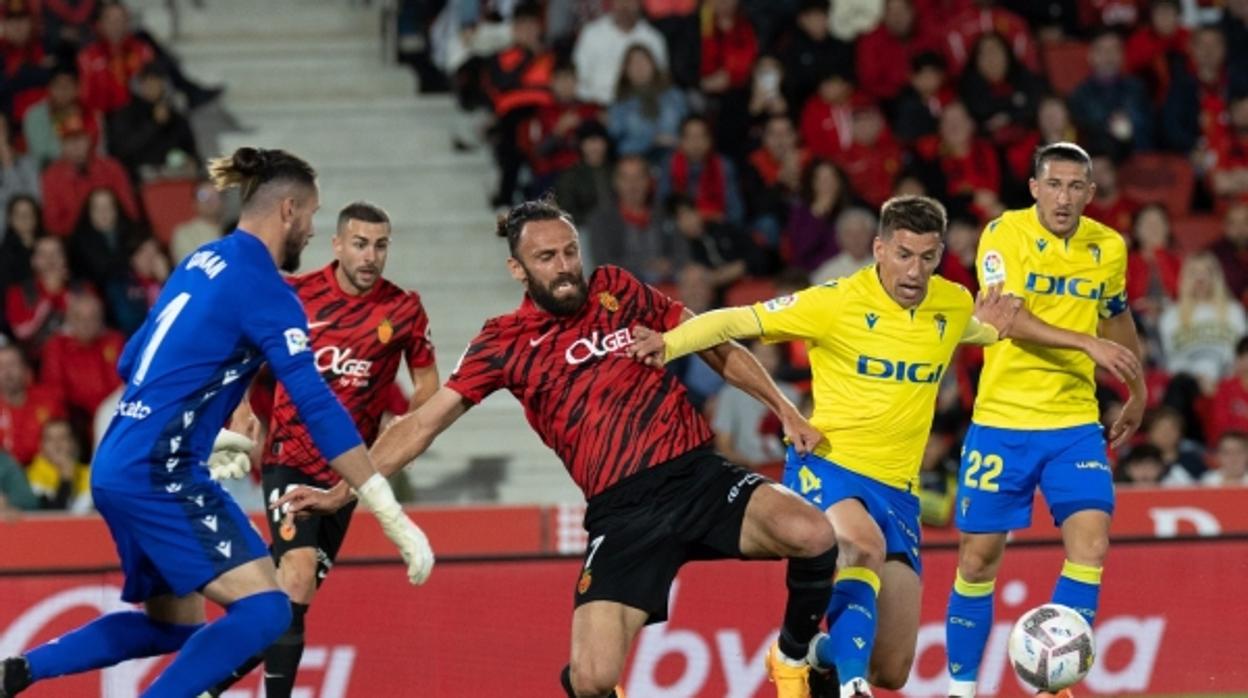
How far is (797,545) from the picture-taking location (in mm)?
8922

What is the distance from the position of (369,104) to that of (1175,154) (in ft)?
19.5

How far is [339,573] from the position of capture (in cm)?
1158

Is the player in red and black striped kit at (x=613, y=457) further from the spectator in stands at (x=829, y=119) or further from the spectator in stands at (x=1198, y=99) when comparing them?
the spectator in stands at (x=1198, y=99)

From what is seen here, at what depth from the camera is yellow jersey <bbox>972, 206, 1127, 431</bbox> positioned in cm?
1017

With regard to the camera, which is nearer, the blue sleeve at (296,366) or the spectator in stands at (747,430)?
the blue sleeve at (296,366)

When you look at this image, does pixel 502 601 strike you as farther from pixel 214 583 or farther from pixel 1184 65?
pixel 1184 65

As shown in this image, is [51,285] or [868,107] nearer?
[51,285]

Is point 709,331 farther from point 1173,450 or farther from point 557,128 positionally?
point 557,128

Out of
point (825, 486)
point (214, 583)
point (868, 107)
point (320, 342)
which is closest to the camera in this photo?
point (214, 583)

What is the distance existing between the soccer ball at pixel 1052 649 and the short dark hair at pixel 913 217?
1.62m

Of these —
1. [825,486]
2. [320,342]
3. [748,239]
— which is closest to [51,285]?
[748,239]

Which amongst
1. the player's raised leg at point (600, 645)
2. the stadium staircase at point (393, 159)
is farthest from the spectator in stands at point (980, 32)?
the player's raised leg at point (600, 645)

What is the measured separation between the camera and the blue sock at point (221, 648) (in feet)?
27.2

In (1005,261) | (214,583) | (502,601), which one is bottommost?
(502,601)
